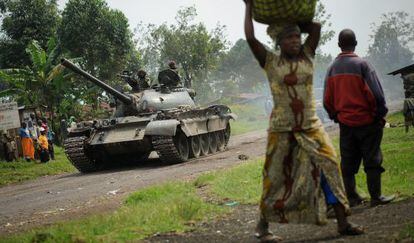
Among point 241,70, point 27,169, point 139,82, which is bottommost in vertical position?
point 27,169

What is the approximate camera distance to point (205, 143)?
1684cm

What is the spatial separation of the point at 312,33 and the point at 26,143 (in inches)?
613

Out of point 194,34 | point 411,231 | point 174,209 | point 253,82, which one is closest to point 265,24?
point 411,231

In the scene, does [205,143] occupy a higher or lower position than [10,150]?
lower

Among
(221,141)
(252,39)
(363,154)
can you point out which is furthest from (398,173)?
(221,141)

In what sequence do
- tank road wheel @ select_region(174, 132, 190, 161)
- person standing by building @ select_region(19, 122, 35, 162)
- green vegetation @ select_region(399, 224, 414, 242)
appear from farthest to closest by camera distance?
person standing by building @ select_region(19, 122, 35, 162) → tank road wheel @ select_region(174, 132, 190, 161) → green vegetation @ select_region(399, 224, 414, 242)

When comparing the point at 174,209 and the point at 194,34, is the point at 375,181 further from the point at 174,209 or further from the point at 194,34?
the point at 194,34

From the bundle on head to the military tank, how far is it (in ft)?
29.1

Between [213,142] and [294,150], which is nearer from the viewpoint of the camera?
[294,150]

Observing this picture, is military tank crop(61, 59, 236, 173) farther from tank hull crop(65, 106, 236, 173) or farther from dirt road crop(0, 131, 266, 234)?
dirt road crop(0, 131, 266, 234)

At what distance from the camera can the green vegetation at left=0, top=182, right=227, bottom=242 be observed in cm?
519

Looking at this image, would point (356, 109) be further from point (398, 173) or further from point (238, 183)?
point (238, 183)

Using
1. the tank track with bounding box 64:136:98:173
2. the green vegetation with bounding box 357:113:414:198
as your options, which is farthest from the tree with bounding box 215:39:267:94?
the green vegetation with bounding box 357:113:414:198

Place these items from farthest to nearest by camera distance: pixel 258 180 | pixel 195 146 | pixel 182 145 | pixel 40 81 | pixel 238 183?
1. pixel 40 81
2. pixel 195 146
3. pixel 182 145
4. pixel 258 180
5. pixel 238 183
